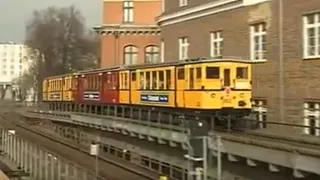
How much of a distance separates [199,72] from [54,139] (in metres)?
22.9

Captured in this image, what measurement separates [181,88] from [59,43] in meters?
71.0

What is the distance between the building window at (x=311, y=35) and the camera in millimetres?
→ 27688

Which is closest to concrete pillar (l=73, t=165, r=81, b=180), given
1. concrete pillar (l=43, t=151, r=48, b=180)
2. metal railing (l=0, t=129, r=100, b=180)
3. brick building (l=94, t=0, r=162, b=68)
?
metal railing (l=0, t=129, r=100, b=180)

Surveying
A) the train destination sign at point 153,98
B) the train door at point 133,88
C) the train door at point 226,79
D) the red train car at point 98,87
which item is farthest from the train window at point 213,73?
the red train car at point 98,87

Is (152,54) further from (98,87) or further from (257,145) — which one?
(257,145)

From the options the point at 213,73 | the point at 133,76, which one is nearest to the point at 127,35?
the point at 133,76

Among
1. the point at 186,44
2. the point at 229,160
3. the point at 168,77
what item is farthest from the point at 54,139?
the point at 229,160

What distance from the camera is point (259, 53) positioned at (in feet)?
107

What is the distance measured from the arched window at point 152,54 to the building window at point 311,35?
44.5 m

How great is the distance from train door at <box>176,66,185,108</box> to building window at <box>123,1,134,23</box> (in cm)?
4368

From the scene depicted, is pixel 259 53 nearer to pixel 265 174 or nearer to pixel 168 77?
pixel 168 77

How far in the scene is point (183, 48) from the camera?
43.8 meters

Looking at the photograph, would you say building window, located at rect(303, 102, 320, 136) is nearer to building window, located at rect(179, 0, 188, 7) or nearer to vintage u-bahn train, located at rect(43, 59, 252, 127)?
vintage u-bahn train, located at rect(43, 59, 252, 127)

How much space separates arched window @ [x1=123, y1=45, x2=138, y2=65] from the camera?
72125mm
